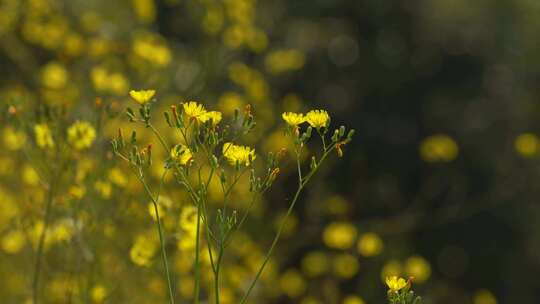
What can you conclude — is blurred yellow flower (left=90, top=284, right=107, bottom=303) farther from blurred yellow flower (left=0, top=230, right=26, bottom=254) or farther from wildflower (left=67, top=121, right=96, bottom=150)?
blurred yellow flower (left=0, top=230, right=26, bottom=254)

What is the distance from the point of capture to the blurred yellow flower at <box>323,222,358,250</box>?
4.59 meters

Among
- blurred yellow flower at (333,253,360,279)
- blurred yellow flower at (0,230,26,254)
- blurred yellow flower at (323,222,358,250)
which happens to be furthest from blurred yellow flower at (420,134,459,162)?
blurred yellow flower at (0,230,26,254)

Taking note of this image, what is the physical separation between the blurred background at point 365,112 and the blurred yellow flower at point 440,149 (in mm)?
12

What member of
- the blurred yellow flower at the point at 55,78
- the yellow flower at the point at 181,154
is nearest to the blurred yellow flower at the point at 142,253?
the yellow flower at the point at 181,154

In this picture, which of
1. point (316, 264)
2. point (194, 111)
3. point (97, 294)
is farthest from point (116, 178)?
point (316, 264)

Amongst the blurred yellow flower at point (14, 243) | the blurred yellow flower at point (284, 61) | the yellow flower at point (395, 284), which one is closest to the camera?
the yellow flower at point (395, 284)

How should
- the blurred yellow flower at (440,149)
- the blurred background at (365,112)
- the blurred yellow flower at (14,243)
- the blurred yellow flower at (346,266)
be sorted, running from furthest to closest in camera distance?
the blurred yellow flower at (440,149) < the blurred background at (365,112) < the blurred yellow flower at (346,266) < the blurred yellow flower at (14,243)

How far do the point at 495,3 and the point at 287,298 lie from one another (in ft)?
8.91

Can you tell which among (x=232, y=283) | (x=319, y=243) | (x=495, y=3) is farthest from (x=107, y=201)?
(x=495, y=3)

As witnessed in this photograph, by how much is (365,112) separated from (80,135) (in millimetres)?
3074

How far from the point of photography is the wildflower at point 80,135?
118 inches

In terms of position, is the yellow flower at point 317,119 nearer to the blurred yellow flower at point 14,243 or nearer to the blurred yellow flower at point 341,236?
the blurred yellow flower at point 14,243

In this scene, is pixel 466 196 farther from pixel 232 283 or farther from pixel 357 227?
pixel 232 283

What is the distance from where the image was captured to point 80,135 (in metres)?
3.00
